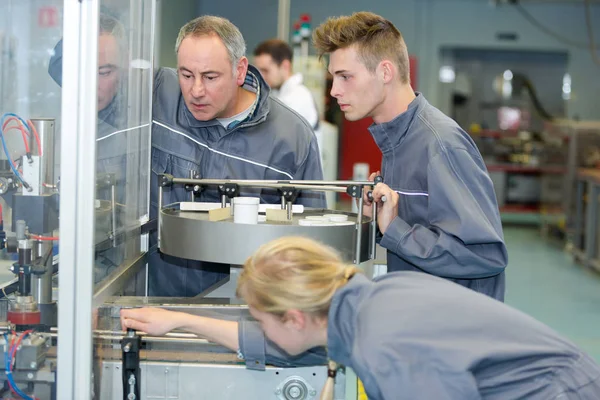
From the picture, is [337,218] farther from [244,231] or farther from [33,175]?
[33,175]

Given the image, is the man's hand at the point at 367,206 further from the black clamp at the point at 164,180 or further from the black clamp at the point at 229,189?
the black clamp at the point at 164,180

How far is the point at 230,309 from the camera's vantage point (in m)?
1.52

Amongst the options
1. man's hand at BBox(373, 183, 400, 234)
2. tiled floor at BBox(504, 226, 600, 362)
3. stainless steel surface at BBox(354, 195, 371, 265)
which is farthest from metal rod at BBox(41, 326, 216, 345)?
tiled floor at BBox(504, 226, 600, 362)

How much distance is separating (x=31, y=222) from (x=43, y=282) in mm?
109

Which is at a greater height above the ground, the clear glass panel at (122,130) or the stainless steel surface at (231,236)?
the clear glass panel at (122,130)

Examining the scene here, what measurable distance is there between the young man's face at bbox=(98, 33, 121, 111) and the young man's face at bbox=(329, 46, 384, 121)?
0.53 metres

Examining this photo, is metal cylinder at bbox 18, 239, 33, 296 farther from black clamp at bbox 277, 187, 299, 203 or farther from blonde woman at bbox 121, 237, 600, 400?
black clamp at bbox 277, 187, 299, 203

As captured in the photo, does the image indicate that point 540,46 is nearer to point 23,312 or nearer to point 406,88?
point 406,88

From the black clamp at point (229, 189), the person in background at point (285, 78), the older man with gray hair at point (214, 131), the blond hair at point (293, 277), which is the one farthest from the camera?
the person in background at point (285, 78)

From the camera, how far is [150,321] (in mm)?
1406

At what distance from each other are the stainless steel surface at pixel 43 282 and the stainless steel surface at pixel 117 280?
9cm

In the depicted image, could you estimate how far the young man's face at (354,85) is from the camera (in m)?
1.79

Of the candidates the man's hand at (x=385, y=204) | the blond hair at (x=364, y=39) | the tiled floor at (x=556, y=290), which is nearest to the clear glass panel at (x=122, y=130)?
the blond hair at (x=364, y=39)

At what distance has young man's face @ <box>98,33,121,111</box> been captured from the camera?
4.30 feet
